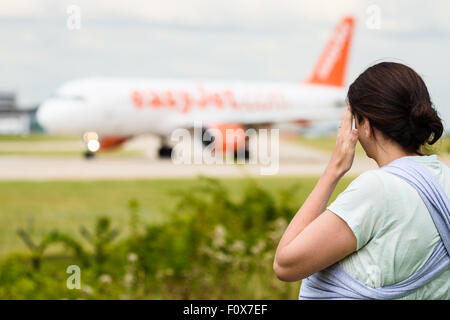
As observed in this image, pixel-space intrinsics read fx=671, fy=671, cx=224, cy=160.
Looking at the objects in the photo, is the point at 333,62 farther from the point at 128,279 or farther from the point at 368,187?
the point at 368,187

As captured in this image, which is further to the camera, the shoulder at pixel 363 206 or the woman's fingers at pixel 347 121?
the woman's fingers at pixel 347 121

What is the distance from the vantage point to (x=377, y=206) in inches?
59.3

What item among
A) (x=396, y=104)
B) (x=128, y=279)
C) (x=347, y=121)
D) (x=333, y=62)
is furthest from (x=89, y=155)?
(x=396, y=104)

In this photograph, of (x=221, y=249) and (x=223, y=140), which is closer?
(x=221, y=249)

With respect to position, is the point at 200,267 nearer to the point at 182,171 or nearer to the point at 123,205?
the point at 123,205

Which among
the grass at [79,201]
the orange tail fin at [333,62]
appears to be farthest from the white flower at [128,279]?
the orange tail fin at [333,62]

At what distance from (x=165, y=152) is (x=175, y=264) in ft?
67.8

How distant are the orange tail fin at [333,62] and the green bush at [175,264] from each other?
88.6 feet

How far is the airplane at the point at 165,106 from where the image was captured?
876 inches

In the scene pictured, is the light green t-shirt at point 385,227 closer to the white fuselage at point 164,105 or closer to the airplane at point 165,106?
the airplane at point 165,106

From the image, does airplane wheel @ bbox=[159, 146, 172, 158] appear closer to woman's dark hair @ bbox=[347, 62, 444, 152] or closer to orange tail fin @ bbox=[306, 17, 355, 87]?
orange tail fin @ bbox=[306, 17, 355, 87]
